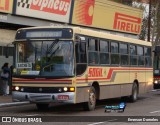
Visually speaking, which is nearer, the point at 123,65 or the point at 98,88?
the point at 98,88

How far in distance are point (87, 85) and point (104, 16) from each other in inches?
620

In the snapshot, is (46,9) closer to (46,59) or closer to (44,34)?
(44,34)

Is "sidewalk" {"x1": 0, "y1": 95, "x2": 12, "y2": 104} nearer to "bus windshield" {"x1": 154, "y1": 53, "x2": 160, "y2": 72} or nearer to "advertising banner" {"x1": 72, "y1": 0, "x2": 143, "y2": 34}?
"advertising banner" {"x1": 72, "y1": 0, "x2": 143, "y2": 34}

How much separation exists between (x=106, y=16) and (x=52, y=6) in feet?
22.4

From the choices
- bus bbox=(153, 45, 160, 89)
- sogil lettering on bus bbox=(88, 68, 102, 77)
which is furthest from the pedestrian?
bus bbox=(153, 45, 160, 89)

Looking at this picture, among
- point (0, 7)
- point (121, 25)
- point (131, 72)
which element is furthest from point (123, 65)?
point (121, 25)

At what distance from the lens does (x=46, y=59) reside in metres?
16.3

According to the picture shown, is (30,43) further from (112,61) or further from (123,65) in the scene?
(123,65)

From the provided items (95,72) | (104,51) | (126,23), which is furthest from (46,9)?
(126,23)

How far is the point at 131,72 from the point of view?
72.4ft

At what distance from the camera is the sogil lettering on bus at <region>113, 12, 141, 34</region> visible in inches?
1348

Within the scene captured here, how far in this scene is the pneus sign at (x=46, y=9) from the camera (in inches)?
960

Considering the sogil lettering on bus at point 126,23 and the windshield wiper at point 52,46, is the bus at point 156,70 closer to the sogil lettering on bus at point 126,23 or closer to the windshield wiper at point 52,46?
the sogil lettering on bus at point 126,23

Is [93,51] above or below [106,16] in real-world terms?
below
